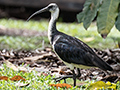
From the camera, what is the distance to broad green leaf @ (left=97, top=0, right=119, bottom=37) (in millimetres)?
3279

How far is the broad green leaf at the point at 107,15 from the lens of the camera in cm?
328

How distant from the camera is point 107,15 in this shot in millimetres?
3289

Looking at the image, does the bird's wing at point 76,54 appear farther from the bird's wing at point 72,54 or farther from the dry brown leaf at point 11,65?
the dry brown leaf at point 11,65

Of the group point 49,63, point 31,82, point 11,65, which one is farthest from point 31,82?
point 49,63

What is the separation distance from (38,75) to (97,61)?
964mm

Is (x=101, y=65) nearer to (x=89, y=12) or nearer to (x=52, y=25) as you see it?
(x=89, y=12)

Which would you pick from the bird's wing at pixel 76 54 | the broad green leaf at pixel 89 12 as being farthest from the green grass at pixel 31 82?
the broad green leaf at pixel 89 12

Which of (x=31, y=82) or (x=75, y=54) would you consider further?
(x=75, y=54)

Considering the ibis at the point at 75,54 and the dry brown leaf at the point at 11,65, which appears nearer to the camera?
the ibis at the point at 75,54

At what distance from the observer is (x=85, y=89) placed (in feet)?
11.8

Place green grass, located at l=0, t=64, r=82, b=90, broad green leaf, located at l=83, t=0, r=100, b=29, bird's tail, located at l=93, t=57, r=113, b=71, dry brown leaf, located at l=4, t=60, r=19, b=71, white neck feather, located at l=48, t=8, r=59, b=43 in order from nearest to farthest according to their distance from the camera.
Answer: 1. broad green leaf, located at l=83, t=0, r=100, b=29
2. green grass, located at l=0, t=64, r=82, b=90
3. bird's tail, located at l=93, t=57, r=113, b=71
4. white neck feather, located at l=48, t=8, r=59, b=43
5. dry brown leaf, located at l=4, t=60, r=19, b=71

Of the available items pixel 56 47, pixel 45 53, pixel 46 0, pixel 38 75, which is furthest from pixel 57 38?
pixel 46 0

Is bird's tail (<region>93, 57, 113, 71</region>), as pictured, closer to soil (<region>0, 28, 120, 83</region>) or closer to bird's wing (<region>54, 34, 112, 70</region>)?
bird's wing (<region>54, 34, 112, 70</region>)

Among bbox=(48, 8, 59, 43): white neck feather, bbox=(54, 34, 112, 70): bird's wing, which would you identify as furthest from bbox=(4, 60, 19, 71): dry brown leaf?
bbox=(54, 34, 112, 70): bird's wing
